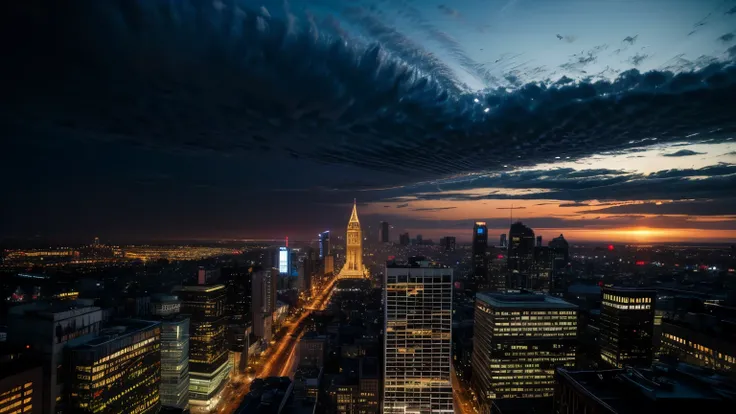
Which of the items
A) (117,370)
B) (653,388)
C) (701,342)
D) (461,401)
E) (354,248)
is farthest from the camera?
(354,248)

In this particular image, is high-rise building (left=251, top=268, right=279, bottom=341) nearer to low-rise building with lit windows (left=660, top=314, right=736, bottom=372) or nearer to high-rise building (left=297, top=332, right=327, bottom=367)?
high-rise building (left=297, top=332, right=327, bottom=367)

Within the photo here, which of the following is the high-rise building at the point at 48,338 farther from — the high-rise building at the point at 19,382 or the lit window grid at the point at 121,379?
the lit window grid at the point at 121,379

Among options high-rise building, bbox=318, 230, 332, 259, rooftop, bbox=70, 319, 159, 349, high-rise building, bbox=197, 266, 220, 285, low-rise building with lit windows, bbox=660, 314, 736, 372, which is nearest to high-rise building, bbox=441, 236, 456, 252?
high-rise building, bbox=318, 230, 332, 259

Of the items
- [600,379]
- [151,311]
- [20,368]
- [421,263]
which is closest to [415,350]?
[421,263]

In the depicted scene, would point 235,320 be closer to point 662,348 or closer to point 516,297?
point 516,297

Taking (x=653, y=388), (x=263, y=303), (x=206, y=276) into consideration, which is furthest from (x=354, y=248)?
(x=653, y=388)

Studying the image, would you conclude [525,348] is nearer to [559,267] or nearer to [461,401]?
[461,401]

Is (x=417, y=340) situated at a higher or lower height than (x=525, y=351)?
higher
